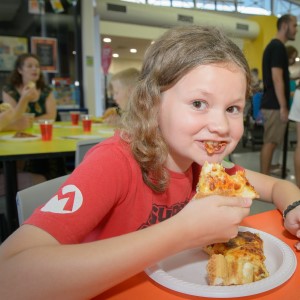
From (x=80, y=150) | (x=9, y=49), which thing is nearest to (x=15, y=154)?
(x=80, y=150)

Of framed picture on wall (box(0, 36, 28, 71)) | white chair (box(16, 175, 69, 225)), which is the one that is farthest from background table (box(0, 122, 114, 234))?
framed picture on wall (box(0, 36, 28, 71))

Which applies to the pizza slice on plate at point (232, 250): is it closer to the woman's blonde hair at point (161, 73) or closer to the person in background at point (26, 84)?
the woman's blonde hair at point (161, 73)

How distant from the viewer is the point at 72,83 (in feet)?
21.9

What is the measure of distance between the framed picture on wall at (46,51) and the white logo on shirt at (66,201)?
6.02 meters

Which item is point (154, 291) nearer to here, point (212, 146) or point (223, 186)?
point (223, 186)

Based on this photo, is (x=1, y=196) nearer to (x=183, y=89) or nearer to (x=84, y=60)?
(x=183, y=89)

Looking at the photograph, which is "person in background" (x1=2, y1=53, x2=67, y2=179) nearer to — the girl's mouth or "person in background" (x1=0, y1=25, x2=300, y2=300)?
"person in background" (x1=0, y1=25, x2=300, y2=300)

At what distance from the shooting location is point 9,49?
5.87 m

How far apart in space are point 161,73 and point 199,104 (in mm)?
169

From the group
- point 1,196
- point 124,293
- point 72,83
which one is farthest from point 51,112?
point 124,293

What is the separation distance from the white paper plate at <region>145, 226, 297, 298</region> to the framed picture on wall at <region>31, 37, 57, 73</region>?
610cm

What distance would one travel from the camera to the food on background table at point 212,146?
94cm

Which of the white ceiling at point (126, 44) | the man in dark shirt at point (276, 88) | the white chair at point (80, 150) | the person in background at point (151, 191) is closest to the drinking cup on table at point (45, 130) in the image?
the white chair at point (80, 150)

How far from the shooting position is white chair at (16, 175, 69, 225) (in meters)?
1.11
